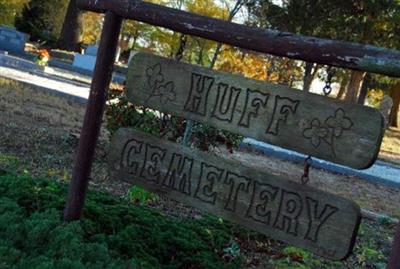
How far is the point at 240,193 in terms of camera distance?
3156 millimetres

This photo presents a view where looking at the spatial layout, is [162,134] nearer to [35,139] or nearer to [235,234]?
[235,234]

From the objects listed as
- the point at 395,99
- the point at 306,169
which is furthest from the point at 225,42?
the point at 395,99

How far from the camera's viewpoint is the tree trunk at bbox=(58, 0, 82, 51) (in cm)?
3177

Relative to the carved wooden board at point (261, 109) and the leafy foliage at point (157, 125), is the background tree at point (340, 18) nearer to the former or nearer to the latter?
the leafy foliage at point (157, 125)

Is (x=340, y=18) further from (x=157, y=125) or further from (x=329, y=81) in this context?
(x=329, y=81)

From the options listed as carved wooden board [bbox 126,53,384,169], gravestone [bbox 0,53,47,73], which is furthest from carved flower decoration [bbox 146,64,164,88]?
gravestone [bbox 0,53,47,73]

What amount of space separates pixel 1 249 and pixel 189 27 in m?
1.48

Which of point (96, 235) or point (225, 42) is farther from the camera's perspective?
point (96, 235)

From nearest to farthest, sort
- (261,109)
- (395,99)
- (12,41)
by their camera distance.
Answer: (261,109), (12,41), (395,99)

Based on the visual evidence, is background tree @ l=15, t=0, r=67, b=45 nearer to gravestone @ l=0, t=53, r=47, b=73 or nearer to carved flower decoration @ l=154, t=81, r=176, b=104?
gravestone @ l=0, t=53, r=47, b=73

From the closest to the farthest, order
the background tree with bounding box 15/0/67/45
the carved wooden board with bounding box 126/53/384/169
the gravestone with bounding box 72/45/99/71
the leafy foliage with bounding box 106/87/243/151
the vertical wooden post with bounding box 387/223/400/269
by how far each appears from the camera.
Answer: the vertical wooden post with bounding box 387/223/400/269 < the carved wooden board with bounding box 126/53/384/169 < the leafy foliage with bounding box 106/87/243/151 < the gravestone with bounding box 72/45/99/71 < the background tree with bounding box 15/0/67/45

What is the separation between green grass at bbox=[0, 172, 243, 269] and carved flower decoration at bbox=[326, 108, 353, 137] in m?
1.22

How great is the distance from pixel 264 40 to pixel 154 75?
0.75 metres

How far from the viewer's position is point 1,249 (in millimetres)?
2652
